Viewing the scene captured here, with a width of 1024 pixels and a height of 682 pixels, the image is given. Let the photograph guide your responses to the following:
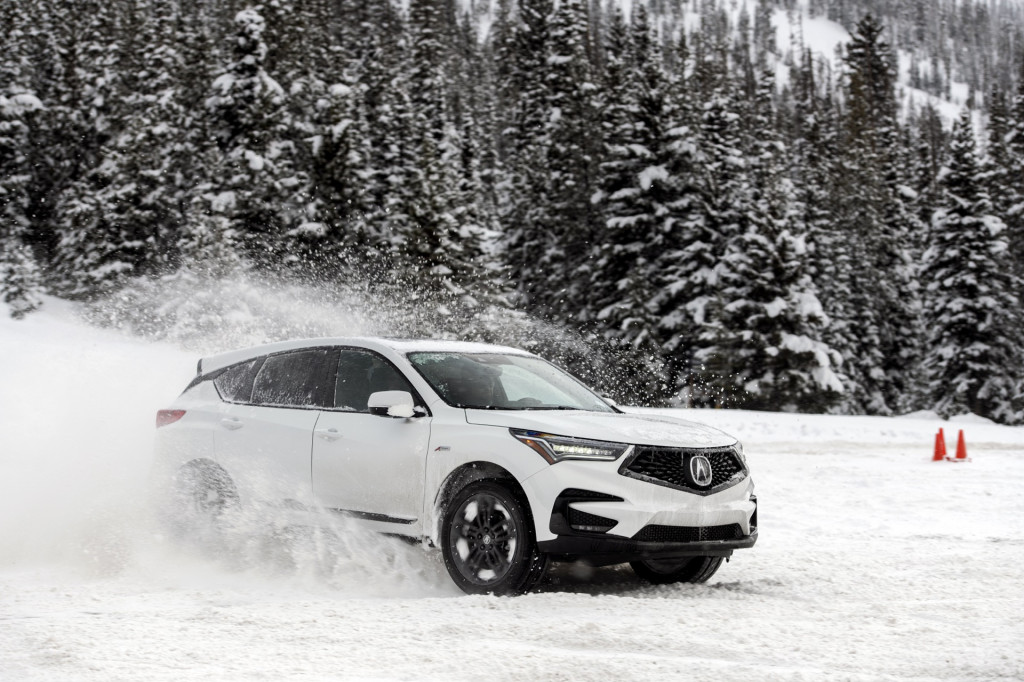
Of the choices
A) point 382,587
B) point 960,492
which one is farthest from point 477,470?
point 960,492

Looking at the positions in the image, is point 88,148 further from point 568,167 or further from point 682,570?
point 682,570

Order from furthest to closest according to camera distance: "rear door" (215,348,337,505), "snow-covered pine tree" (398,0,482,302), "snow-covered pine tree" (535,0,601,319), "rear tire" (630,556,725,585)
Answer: "snow-covered pine tree" (535,0,601,319)
"snow-covered pine tree" (398,0,482,302)
"rear door" (215,348,337,505)
"rear tire" (630,556,725,585)

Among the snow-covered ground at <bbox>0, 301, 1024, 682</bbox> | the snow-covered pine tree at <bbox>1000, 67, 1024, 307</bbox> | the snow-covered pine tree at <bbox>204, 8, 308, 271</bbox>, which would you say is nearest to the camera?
the snow-covered ground at <bbox>0, 301, 1024, 682</bbox>

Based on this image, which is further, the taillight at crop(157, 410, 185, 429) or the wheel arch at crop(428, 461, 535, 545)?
the taillight at crop(157, 410, 185, 429)

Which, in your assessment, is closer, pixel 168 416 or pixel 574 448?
pixel 574 448

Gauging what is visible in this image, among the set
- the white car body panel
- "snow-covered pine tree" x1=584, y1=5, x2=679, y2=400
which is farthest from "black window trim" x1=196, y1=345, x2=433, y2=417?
"snow-covered pine tree" x1=584, y1=5, x2=679, y2=400

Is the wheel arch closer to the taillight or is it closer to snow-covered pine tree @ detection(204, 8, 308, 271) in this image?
the taillight

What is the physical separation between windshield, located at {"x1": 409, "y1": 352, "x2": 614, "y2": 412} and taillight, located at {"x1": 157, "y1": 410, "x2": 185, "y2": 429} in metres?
2.25

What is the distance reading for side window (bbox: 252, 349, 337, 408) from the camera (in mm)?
7520

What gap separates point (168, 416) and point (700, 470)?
4481 mm

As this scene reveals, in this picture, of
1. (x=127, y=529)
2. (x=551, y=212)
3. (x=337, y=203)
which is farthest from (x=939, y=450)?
(x=551, y=212)

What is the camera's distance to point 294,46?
163 ft

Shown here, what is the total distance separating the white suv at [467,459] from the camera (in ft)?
20.1

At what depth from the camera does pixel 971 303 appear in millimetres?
42625
